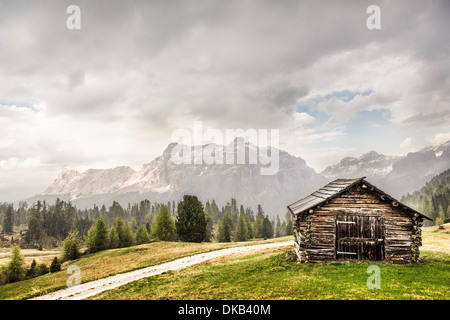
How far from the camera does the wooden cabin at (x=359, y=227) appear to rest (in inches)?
810

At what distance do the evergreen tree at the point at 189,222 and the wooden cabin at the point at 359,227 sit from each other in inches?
1532

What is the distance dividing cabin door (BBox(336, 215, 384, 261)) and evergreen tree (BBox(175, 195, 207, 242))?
40826 mm

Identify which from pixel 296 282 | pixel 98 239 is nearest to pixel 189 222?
pixel 98 239

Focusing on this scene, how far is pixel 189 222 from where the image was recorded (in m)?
57.0

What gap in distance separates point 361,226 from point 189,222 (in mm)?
42513

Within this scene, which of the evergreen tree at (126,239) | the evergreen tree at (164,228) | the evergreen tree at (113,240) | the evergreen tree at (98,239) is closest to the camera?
the evergreen tree at (98,239)

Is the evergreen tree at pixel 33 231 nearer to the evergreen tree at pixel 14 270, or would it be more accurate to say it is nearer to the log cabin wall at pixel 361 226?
the evergreen tree at pixel 14 270

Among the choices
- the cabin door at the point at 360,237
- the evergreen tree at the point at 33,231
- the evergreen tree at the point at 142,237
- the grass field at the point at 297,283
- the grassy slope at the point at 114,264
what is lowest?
the evergreen tree at the point at 33,231

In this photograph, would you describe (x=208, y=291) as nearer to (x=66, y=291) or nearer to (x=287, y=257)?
(x=287, y=257)

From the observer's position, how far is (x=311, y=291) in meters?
13.6

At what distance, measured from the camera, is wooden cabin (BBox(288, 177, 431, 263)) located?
67.5ft

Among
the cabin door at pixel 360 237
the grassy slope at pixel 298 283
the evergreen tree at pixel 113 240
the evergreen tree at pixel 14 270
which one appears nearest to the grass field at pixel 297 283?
the grassy slope at pixel 298 283
